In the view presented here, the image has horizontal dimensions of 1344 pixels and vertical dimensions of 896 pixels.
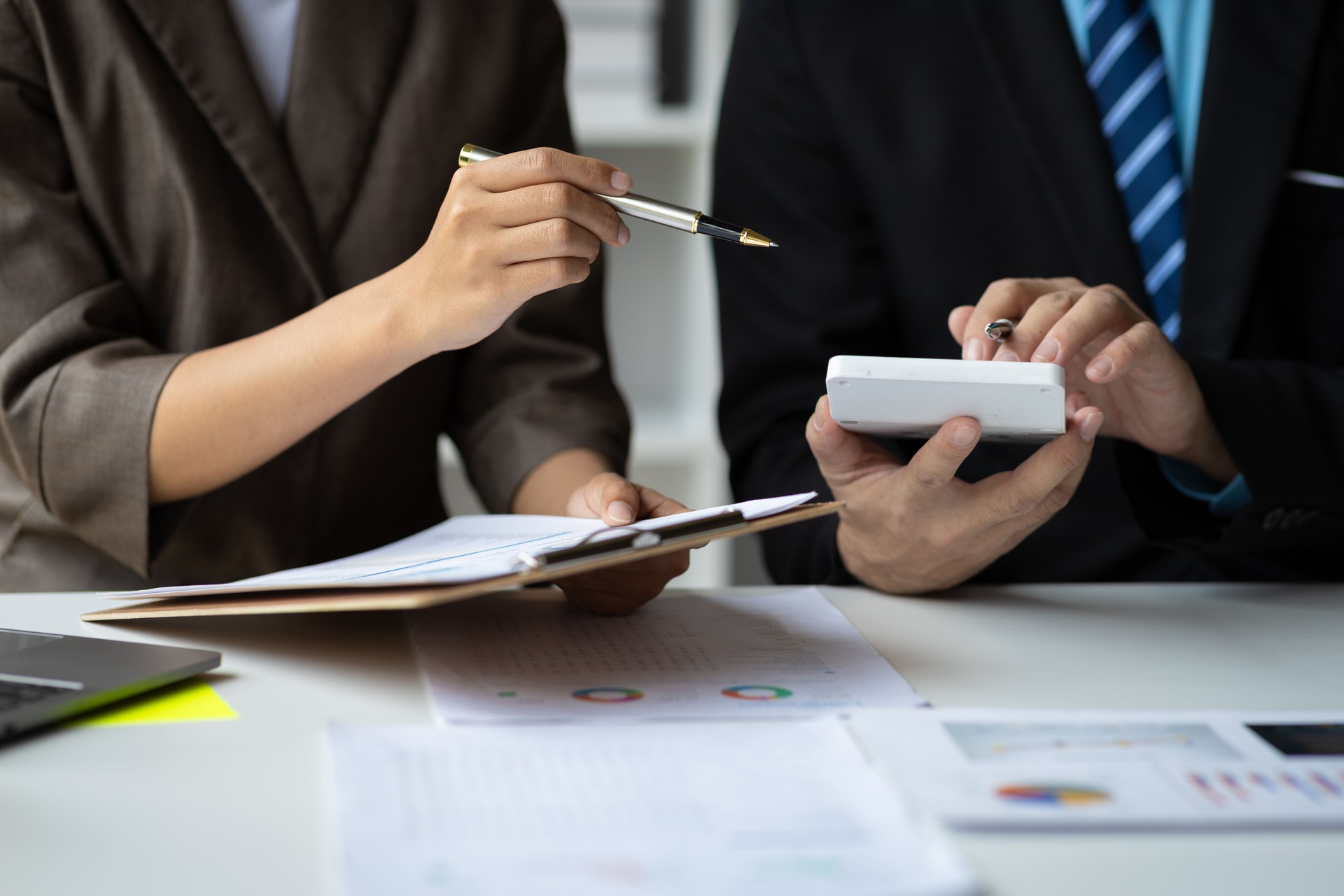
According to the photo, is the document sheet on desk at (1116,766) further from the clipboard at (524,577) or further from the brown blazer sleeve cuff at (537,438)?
the brown blazer sleeve cuff at (537,438)

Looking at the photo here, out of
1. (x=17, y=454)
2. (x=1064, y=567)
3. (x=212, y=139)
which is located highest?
(x=212, y=139)

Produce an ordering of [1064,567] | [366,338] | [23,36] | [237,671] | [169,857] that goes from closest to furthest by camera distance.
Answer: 1. [169,857]
2. [237,671]
3. [366,338]
4. [23,36]
5. [1064,567]

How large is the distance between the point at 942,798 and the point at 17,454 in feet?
2.52

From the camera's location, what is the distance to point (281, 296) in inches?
40.3

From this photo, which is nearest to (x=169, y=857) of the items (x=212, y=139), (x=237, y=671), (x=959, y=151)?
(x=237, y=671)

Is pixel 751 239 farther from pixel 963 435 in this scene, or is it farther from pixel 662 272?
pixel 662 272

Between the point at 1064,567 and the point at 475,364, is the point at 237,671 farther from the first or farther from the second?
the point at 1064,567

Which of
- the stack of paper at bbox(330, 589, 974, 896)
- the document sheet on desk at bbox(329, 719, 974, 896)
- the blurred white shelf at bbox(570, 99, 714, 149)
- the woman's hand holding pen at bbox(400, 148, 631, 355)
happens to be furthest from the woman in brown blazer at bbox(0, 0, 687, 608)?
the blurred white shelf at bbox(570, 99, 714, 149)

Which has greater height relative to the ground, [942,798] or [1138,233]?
[1138,233]

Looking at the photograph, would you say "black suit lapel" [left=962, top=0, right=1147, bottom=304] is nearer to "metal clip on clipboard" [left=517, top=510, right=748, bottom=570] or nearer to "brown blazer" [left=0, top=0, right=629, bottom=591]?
"brown blazer" [left=0, top=0, right=629, bottom=591]

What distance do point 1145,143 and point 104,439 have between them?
3.17 feet

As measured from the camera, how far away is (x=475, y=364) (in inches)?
45.1

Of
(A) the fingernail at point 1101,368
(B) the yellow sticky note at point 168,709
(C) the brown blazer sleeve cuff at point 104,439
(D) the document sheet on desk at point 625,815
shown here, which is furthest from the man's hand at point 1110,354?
(C) the brown blazer sleeve cuff at point 104,439

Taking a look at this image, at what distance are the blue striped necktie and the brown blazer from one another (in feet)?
1.76
